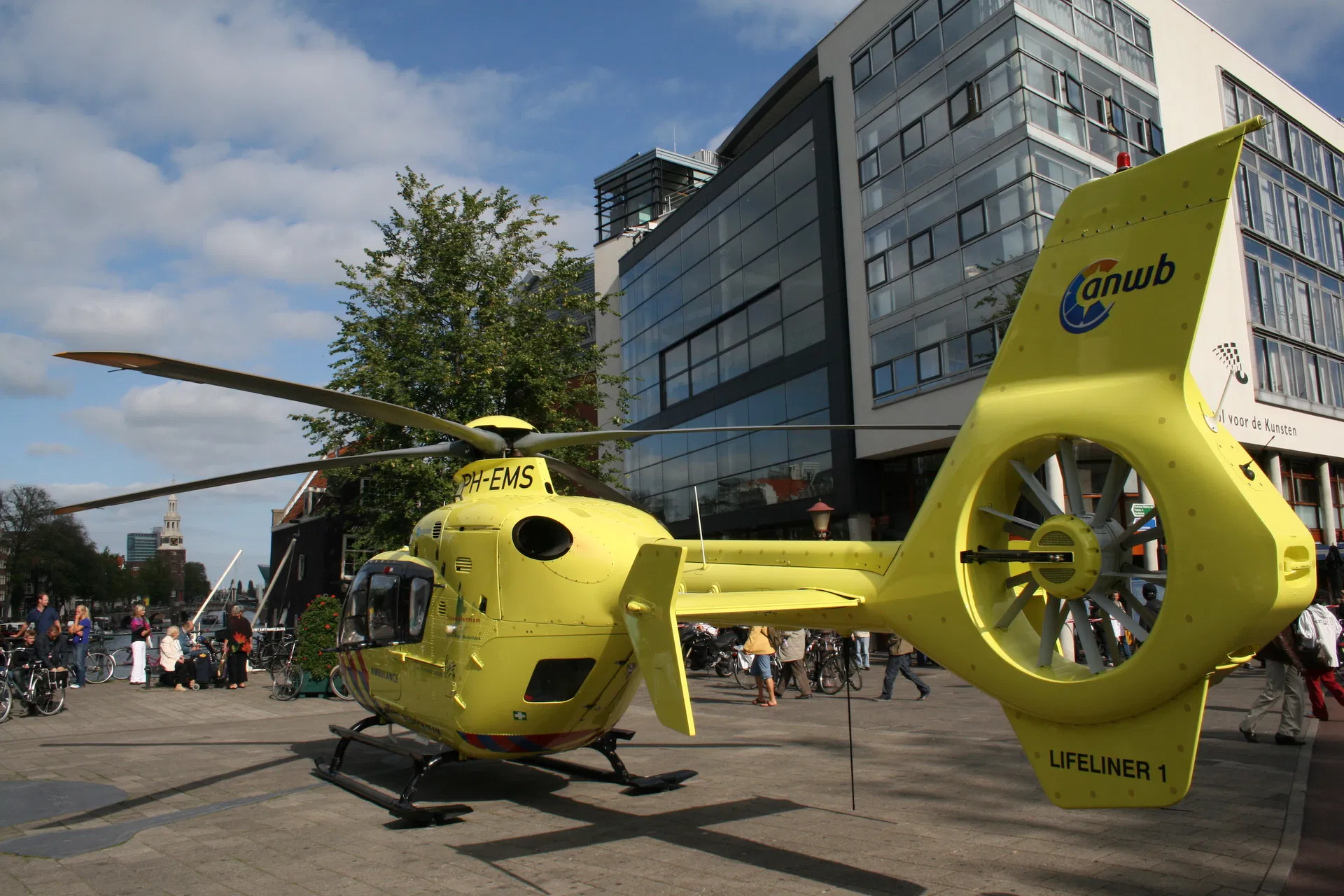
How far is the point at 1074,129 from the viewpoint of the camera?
2075cm

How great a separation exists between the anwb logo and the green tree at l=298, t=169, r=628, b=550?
52.0ft

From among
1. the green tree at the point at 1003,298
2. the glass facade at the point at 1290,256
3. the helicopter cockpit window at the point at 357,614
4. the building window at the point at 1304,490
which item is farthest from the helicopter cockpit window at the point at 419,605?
the building window at the point at 1304,490

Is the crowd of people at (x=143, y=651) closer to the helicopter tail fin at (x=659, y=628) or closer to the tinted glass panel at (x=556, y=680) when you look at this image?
the tinted glass panel at (x=556, y=680)

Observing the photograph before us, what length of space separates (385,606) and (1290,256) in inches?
1127

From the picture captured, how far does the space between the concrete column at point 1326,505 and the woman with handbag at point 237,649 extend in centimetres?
3037

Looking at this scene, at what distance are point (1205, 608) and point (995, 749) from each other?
273 inches

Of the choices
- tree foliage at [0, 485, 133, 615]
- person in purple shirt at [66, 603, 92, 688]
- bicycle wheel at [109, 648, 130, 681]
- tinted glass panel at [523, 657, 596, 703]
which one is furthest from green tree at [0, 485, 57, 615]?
tinted glass panel at [523, 657, 596, 703]

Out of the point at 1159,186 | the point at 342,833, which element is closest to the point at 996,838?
the point at 1159,186

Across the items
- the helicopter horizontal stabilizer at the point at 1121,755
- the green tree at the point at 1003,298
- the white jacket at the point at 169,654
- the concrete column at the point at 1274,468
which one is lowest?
the white jacket at the point at 169,654

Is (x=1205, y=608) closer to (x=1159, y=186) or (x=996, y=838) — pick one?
(x=1159, y=186)

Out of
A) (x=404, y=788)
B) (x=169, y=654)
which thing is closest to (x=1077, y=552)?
(x=404, y=788)

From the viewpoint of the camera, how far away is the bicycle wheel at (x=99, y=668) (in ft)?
71.3

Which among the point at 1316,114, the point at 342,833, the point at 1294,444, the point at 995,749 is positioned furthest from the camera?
the point at 1316,114

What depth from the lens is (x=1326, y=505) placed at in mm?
26906
